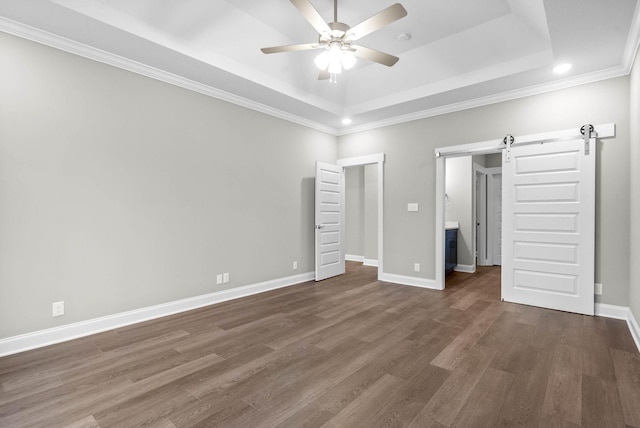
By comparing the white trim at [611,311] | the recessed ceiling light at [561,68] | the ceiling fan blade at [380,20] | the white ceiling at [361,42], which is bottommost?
the white trim at [611,311]

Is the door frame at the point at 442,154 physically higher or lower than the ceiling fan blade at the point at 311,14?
lower

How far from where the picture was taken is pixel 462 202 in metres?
6.59

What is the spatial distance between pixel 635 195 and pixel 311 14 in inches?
143

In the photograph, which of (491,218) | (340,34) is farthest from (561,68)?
(491,218)

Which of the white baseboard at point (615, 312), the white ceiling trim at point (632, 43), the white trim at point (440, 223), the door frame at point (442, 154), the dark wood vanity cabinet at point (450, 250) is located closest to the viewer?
the white ceiling trim at point (632, 43)

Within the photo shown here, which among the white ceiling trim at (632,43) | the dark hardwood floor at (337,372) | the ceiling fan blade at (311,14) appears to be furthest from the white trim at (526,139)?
the ceiling fan blade at (311,14)

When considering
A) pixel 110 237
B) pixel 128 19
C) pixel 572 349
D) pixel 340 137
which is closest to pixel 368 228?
pixel 340 137

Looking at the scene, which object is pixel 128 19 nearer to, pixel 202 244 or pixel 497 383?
pixel 202 244

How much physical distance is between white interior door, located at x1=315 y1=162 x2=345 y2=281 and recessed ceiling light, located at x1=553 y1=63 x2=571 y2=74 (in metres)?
3.36

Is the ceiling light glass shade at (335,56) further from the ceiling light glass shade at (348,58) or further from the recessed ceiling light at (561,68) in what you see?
the recessed ceiling light at (561,68)

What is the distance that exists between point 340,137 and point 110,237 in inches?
171

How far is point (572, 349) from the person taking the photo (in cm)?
279

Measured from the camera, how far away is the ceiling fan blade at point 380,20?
225 cm

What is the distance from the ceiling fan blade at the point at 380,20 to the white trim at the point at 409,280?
3.83 meters
